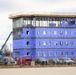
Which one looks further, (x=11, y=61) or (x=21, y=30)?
(x=21, y=30)

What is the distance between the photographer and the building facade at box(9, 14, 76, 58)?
74875 millimetres

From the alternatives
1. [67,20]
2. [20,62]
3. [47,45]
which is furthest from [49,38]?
[20,62]

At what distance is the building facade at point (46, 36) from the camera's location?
2948 inches

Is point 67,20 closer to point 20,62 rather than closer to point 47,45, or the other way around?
point 47,45

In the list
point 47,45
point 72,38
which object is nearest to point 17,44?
point 47,45

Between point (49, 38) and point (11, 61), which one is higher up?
point (49, 38)

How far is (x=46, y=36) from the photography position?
75500 mm

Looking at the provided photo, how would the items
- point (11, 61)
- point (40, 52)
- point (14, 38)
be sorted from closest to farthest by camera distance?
point (11, 61) < point (40, 52) < point (14, 38)

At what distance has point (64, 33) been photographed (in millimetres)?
76562

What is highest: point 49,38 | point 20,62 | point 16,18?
point 16,18

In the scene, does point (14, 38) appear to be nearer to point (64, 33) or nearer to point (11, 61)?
point (64, 33)

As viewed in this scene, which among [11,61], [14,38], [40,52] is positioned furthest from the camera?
[14,38]

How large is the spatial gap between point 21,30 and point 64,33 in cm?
1049

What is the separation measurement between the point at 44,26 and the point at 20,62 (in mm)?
21096
